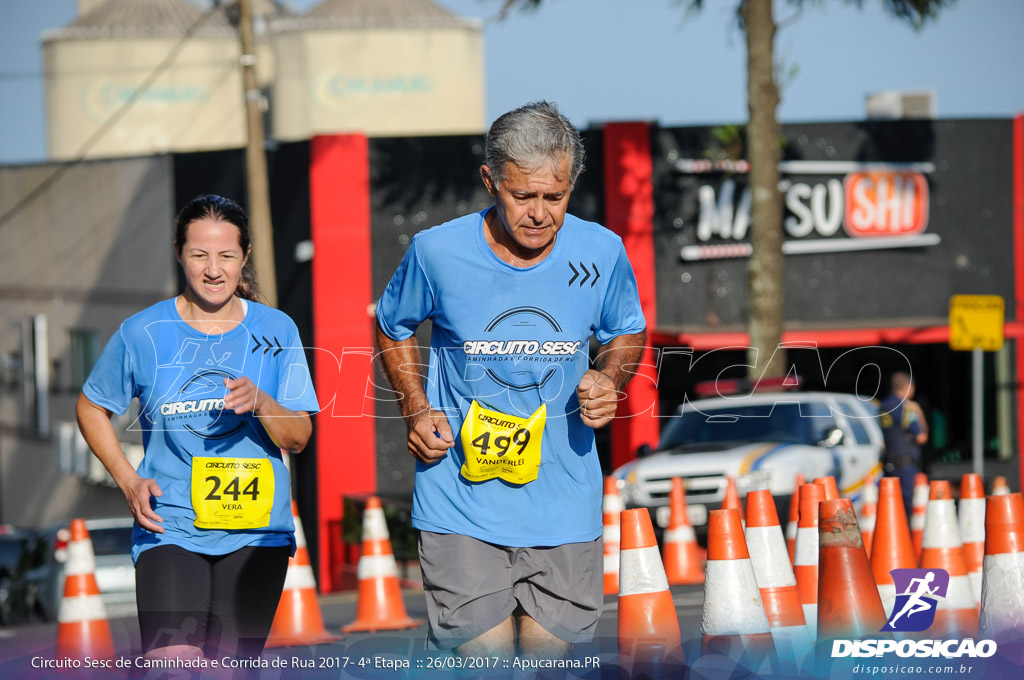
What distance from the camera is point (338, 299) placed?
20594 millimetres

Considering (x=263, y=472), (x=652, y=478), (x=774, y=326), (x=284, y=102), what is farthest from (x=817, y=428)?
(x=284, y=102)

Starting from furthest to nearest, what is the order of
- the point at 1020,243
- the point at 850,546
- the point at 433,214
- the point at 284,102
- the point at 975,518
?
the point at 284,102 < the point at 1020,243 < the point at 433,214 < the point at 975,518 < the point at 850,546

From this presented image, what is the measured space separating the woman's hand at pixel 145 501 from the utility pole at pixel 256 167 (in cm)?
1255

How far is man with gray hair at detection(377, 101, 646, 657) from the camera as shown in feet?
14.0

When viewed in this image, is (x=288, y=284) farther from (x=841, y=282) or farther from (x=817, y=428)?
(x=817, y=428)

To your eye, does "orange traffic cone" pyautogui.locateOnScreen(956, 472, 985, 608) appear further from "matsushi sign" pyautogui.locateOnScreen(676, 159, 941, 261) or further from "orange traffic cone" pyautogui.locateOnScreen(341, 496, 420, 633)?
"matsushi sign" pyautogui.locateOnScreen(676, 159, 941, 261)

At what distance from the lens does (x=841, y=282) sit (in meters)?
22.0

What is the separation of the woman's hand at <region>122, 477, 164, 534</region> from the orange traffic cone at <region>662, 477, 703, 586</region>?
295 inches

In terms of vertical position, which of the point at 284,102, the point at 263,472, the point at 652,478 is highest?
the point at 284,102

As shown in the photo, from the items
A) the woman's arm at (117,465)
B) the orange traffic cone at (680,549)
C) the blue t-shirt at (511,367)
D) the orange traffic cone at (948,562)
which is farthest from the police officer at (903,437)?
the woman's arm at (117,465)

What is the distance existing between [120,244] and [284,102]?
2927 centimetres

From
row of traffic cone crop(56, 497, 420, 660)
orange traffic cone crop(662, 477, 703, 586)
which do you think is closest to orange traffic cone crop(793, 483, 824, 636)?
row of traffic cone crop(56, 497, 420, 660)

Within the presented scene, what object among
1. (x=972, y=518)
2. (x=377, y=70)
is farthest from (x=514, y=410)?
(x=377, y=70)

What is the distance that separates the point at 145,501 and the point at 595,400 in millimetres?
1492
